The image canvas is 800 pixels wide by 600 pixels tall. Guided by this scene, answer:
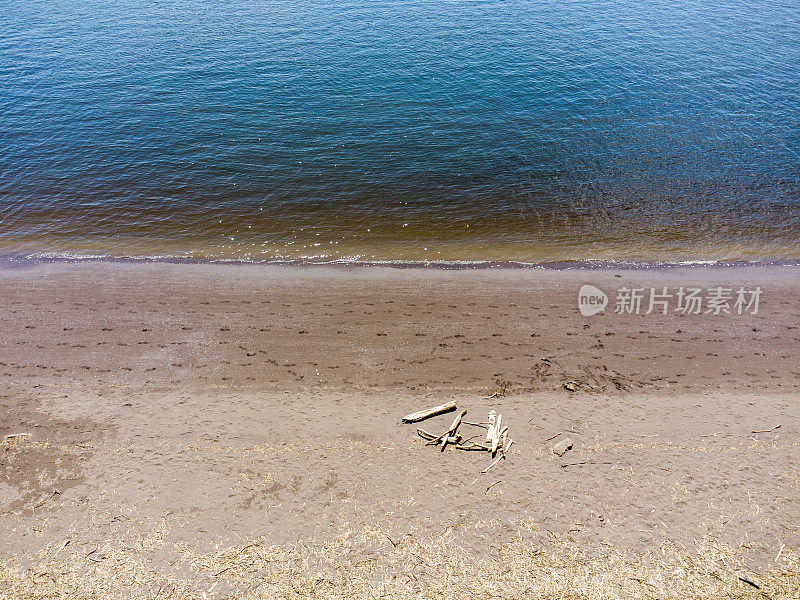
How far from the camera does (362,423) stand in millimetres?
12164

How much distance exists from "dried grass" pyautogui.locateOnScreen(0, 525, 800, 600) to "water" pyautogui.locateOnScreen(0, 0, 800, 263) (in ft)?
35.6

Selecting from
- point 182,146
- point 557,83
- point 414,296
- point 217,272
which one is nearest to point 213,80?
point 182,146

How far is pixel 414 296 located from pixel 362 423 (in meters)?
5.35

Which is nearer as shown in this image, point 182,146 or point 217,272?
point 217,272

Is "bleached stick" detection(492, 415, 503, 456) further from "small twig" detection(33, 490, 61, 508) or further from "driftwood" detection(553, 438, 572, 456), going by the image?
"small twig" detection(33, 490, 61, 508)

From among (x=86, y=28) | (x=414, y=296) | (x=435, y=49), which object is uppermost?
(x=86, y=28)

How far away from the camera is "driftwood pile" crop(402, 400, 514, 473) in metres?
11.4

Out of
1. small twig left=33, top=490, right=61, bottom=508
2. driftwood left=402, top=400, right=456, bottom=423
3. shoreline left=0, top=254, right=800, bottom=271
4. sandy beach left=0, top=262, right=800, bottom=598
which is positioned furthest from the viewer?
shoreline left=0, top=254, right=800, bottom=271

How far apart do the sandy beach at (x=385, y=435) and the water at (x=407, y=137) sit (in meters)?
2.78

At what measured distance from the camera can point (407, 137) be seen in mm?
25250

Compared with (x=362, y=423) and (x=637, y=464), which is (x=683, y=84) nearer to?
(x=637, y=464)

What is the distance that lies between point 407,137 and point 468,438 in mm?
17715

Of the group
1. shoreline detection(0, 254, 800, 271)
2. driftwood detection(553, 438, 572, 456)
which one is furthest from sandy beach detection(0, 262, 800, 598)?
shoreline detection(0, 254, 800, 271)

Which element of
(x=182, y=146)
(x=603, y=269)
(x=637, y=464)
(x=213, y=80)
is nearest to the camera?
(x=637, y=464)
